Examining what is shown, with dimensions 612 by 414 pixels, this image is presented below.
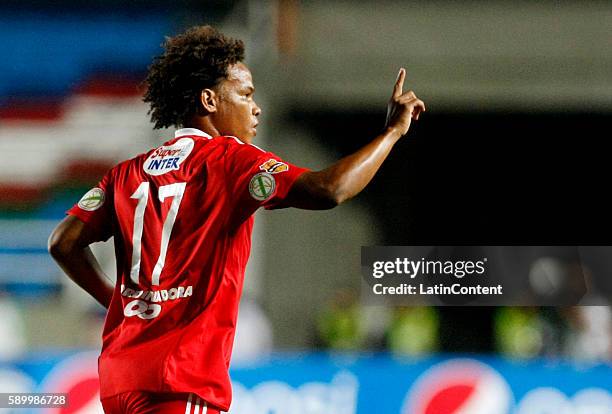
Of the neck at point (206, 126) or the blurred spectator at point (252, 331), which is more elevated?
the blurred spectator at point (252, 331)

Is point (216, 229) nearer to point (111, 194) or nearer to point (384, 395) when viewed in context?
point (111, 194)

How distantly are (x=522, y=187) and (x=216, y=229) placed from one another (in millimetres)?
6367

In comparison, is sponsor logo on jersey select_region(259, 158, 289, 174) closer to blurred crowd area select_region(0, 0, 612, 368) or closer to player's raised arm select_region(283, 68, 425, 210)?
player's raised arm select_region(283, 68, 425, 210)

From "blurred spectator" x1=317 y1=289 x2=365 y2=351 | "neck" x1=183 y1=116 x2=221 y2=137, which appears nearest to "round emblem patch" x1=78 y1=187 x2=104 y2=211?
"neck" x1=183 y1=116 x2=221 y2=137

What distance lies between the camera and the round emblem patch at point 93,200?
2602 millimetres

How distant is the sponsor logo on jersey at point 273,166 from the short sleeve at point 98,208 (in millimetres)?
480

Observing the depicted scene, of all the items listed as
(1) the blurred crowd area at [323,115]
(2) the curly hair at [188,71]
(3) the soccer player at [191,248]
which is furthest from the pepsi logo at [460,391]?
(3) the soccer player at [191,248]

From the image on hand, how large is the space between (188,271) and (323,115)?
5724 millimetres

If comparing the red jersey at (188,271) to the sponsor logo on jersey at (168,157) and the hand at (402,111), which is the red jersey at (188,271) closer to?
the sponsor logo on jersey at (168,157)

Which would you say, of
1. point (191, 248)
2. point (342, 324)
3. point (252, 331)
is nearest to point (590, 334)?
point (342, 324)

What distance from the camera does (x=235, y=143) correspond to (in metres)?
2.43

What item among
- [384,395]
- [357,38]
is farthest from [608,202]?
[384,395]

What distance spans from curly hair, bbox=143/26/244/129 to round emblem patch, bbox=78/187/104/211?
0.92ft

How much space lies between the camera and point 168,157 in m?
2.46
